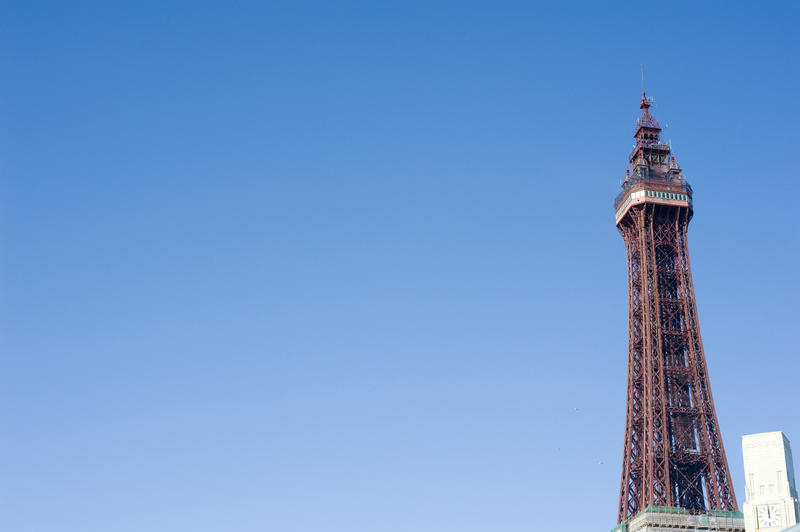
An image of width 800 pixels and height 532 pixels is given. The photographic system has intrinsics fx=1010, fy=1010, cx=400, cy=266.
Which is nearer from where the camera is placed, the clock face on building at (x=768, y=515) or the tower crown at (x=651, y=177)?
the clock face on building at (x=768, y=515)

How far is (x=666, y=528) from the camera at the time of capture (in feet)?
401

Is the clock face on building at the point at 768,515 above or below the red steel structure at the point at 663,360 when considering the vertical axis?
below

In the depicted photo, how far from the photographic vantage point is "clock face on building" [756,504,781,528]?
4541 centimetres

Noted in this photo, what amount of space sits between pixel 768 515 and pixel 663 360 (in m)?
93.1

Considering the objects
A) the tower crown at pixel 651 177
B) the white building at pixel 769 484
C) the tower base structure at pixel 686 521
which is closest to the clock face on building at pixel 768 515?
the white building at pixel 769 484

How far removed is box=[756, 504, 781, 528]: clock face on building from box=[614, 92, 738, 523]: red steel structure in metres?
84.1

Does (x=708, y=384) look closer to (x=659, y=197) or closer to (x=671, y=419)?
(x=671, y=419)

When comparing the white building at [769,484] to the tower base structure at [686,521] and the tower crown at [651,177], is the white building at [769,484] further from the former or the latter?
the tower crown at [651,177]

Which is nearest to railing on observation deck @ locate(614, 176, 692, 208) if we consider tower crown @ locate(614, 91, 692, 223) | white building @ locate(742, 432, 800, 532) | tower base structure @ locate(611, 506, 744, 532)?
tower crown @ locate(614, 91, 692, 223)

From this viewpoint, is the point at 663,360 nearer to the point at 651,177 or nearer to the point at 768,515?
the point at 651,177

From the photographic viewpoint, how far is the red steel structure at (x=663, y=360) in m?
129

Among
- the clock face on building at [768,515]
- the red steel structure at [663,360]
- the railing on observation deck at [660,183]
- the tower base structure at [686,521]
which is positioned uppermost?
the railing on observation deck at [660,183]

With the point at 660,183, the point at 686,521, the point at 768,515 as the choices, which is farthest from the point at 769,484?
the point at 660,183

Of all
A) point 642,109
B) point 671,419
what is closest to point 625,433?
point 671,419
